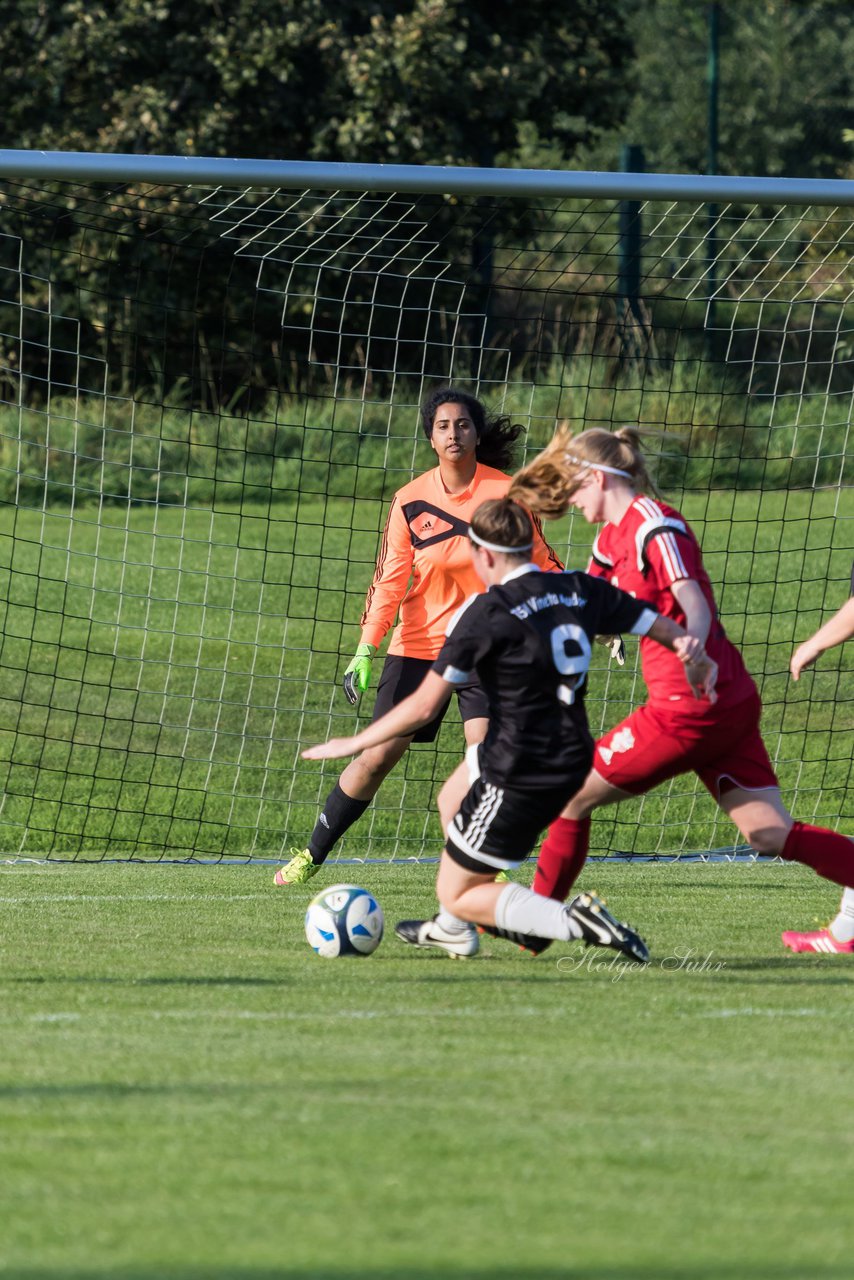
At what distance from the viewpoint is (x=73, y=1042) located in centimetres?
451

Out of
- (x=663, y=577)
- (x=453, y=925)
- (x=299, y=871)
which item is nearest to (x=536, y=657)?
(x=663, y=577)

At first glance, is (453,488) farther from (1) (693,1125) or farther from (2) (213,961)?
(1) (693,1125)

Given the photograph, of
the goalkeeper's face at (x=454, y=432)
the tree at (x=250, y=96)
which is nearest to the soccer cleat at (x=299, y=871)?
the goalkeeper's face at (x=454, y=432)

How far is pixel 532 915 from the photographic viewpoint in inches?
214

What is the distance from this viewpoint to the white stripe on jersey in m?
5.71

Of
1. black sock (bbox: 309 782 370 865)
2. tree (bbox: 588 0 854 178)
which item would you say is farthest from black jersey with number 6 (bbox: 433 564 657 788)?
tree (bbox: 588 0 854 178)

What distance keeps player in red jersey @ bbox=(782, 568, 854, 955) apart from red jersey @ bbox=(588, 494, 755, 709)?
0.31m

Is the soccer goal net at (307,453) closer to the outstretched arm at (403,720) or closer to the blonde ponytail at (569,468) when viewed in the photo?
the blonde ponytail at (569,468)

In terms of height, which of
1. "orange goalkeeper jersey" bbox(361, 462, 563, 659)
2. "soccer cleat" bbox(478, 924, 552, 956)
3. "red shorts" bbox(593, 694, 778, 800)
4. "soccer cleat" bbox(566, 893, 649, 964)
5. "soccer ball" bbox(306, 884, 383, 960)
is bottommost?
"soccer ball" bbox(306, 884, 383, 960)

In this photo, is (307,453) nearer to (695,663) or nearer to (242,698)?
(242,698)

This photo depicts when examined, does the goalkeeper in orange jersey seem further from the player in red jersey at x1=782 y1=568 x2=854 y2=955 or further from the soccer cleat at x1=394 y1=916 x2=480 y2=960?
the player in red jersey at x1=782 y1=568 x2=854 y2=955

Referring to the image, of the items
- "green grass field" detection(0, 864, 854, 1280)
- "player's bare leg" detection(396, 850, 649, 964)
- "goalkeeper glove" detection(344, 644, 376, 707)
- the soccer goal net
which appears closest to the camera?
"green grass field" detection(0, 864, 854, 1280)

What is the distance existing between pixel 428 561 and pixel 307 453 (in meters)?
11.4

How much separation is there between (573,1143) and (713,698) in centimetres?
241
